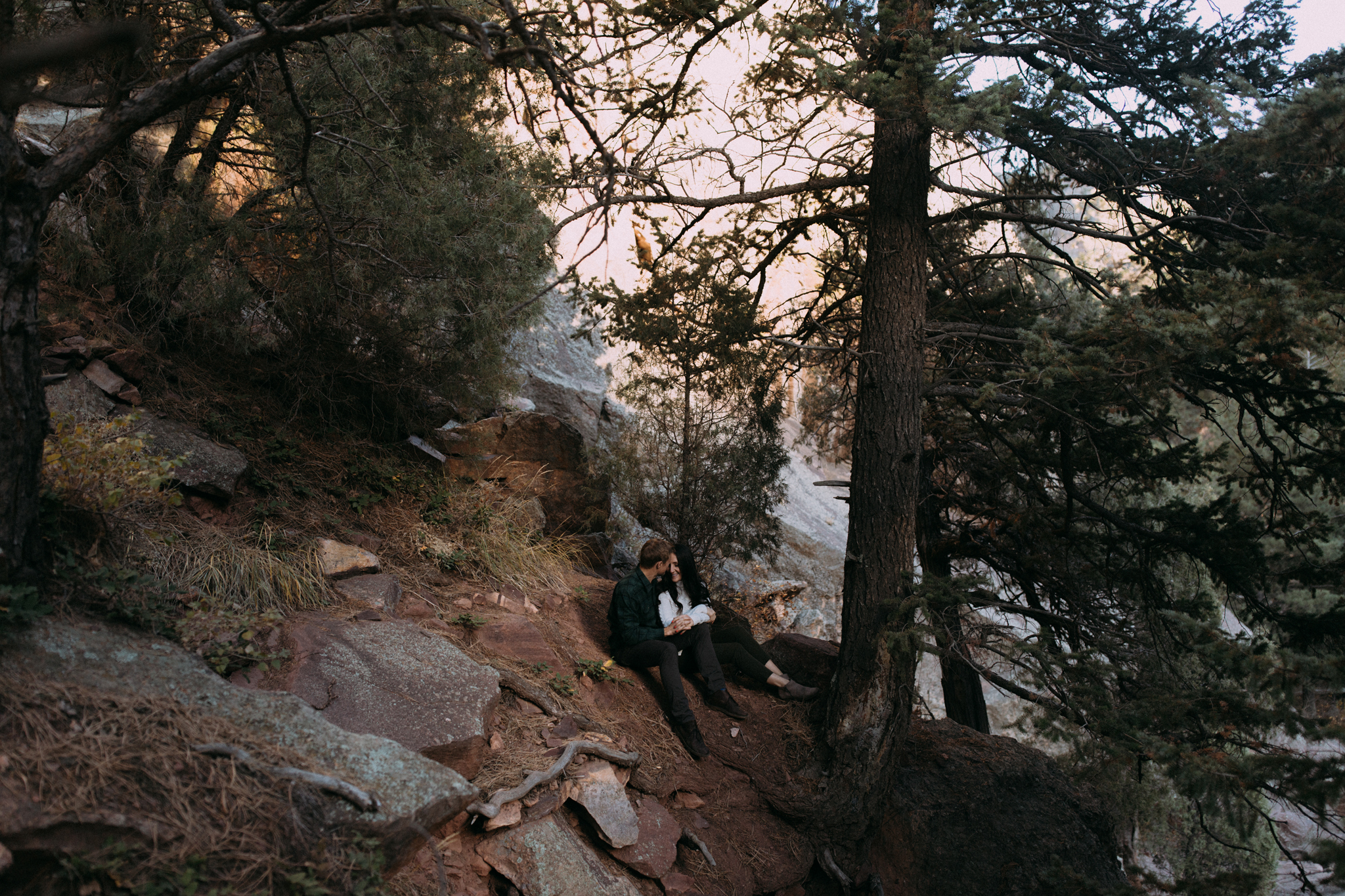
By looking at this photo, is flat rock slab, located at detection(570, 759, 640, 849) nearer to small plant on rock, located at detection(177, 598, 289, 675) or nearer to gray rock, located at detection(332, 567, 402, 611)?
gray rock, located at detection(332, 567, 402, 611)

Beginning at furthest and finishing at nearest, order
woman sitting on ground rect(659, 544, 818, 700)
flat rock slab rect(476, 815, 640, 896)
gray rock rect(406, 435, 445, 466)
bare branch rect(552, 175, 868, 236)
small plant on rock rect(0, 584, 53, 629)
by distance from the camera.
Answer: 1. gray rock rect(406, 435, 445, 466)
2. woman sitting on ground rect(659, 544, 818, 700)
3. bare branch rect(552, 175, 868, 236)
4. flat rock slab rect(476, 815, 640, 896)
5. small plant on rock rect(0, 584, 53, 629)

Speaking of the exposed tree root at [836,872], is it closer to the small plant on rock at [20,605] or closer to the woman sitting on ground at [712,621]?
the woman sitting on ground at [712,621]

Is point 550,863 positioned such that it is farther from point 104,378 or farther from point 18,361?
point 104,378

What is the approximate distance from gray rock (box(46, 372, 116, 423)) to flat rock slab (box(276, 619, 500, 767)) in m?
1.95

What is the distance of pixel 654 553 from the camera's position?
5777 mm

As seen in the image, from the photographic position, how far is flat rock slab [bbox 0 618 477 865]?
298cm

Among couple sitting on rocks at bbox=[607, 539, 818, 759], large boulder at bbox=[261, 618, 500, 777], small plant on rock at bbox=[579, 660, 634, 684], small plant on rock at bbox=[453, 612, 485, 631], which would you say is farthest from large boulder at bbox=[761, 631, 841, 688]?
large boulder at bbox=[261, 618, 500, 777]

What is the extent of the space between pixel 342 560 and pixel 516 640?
1248 mm

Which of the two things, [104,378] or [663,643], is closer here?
[104,378]

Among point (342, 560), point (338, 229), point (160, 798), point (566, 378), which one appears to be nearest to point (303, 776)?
point (160, 798)

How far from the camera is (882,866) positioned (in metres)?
5.40

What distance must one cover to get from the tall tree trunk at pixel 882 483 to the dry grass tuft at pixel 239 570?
3.51 meters

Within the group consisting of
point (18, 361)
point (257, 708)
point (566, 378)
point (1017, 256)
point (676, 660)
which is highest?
point (1017, 256)

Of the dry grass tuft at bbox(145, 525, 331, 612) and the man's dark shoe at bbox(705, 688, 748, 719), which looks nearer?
the dry grass tuft at bbox(145, 525, 331, 612)
